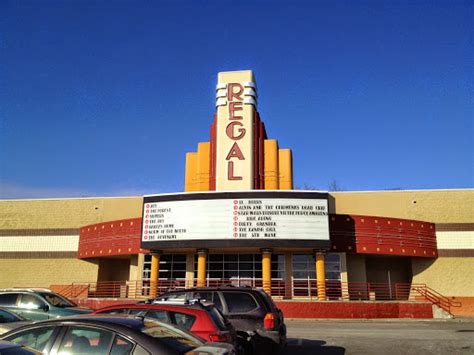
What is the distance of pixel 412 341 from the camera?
44.1 ft

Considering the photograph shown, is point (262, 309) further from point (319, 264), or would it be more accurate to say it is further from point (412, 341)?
point (319, 264)

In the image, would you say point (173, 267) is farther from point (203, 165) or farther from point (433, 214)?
point (433, 214)

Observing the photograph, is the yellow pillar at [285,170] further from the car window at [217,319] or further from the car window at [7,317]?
the car window at [217,319]

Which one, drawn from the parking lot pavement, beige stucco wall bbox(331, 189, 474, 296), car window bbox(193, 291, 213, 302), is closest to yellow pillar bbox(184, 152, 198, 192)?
beige stucco wall bbox(331, 189, 474, 296)

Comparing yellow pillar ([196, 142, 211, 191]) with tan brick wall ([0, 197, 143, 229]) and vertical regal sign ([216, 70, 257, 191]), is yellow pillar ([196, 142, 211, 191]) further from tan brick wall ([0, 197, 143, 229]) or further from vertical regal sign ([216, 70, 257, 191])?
tan brick wall ([0, 197, 143, 229])

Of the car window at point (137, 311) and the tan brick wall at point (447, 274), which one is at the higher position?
the tan brick wall at point (447, 274)

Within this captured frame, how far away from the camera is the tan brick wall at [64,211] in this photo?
31.2 meters

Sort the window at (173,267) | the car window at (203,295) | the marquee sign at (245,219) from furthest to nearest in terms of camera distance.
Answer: the window at (173,267) → the marquee sign at (245,219) → the car window at (203,295)

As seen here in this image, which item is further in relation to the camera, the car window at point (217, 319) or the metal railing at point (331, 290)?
the metal railing at point (331, 290)

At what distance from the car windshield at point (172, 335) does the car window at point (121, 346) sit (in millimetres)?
243

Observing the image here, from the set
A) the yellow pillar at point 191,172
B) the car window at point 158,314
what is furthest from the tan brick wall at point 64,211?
the car window at point 158,314

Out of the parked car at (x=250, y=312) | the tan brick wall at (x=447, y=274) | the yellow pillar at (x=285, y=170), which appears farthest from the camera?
the yellow pillar at (x=285, y=170)

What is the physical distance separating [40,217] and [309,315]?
21.5 m

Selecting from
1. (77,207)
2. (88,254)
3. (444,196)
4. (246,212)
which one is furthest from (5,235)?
(444,196)
